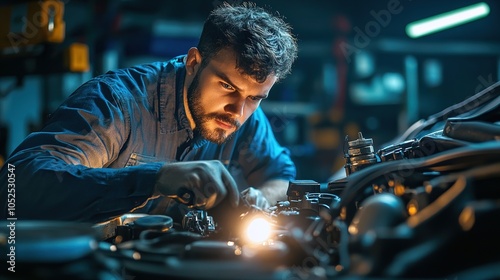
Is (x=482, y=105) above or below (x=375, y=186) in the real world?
above

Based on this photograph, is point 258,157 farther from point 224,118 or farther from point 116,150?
point 116,150

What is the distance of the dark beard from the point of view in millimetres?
2283

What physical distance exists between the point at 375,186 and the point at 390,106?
684 centimetres

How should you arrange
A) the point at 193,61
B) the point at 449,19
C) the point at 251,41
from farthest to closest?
the point at 449,19
the point at 193,61
the point at 251,41

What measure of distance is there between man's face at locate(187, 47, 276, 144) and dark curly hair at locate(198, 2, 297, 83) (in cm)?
4

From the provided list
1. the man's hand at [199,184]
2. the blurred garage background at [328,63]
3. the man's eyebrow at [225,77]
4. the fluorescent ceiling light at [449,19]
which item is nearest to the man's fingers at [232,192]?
the man's hand at [199,184]

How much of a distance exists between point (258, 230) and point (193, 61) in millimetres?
1354

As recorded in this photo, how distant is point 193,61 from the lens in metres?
2.43

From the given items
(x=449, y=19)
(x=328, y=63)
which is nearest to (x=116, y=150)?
(x=449, y=19)

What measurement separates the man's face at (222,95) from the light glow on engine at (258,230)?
100 cm

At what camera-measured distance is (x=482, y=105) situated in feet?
4.82

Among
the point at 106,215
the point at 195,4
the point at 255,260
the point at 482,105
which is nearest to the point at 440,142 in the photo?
the point at 482,105

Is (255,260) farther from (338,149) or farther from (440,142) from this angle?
(338,149)

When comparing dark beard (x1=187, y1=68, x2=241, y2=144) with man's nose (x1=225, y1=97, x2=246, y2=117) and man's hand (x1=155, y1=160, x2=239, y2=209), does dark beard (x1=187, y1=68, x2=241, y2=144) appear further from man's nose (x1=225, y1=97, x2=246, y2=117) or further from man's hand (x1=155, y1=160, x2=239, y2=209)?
man's hand (x1=155, y1=160, x2=239, y2=209)
